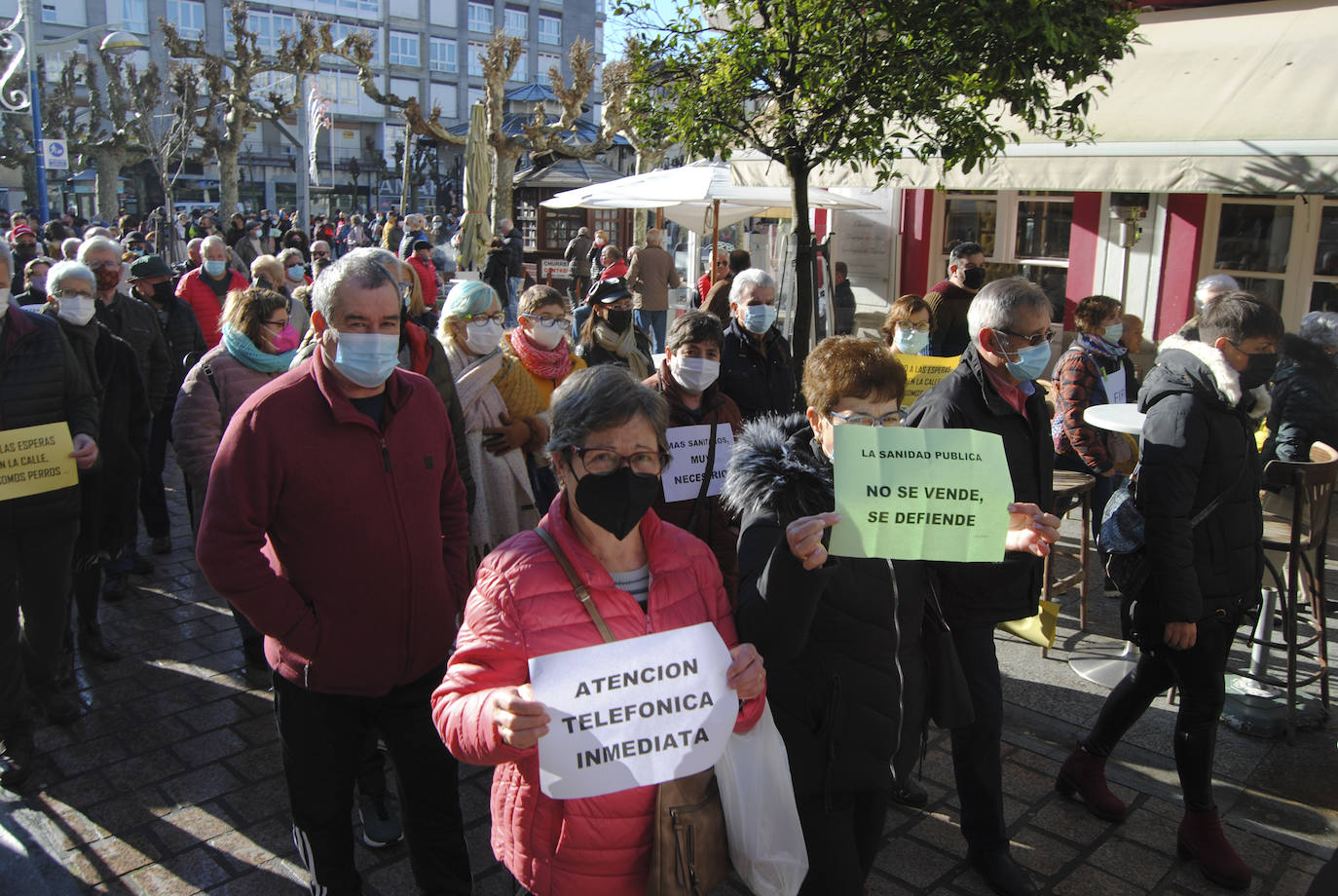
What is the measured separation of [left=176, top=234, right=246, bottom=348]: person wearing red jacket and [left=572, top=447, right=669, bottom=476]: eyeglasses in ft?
23.0

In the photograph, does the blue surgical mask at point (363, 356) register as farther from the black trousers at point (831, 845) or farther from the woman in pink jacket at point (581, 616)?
the black trousers at point (831, 845)

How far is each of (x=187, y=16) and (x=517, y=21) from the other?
70.3ft

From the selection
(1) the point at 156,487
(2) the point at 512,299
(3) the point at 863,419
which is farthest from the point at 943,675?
(2) the point at 512,299

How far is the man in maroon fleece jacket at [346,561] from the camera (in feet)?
8.98

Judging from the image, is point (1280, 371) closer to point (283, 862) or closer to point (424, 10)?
point (283, 862)

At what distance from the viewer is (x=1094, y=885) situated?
11.4 ft

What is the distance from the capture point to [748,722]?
229cm

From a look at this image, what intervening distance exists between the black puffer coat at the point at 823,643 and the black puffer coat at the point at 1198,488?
1.32 metres

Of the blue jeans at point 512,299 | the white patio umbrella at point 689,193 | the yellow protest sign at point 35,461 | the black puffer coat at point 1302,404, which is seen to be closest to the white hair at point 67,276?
the yellow protest sign at point 35,461

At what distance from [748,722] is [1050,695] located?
3264 millimetres

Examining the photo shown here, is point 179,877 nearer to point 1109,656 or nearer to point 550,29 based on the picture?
point 1109,656

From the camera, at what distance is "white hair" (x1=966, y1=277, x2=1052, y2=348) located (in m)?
3.32

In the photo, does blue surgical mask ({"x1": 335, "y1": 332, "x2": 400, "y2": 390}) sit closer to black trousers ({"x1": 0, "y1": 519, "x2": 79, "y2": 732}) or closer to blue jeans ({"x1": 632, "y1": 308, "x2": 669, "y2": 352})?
black trousers ({"x1": 0, "y1": 519, "x2": 79, "y2": 732})

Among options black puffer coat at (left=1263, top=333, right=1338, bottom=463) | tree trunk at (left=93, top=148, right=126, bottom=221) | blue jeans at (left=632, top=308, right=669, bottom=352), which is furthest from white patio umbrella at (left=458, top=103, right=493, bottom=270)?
tree trunk at (left=93, top=148, right=126, bottom=221)
